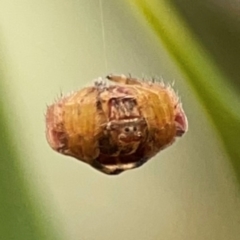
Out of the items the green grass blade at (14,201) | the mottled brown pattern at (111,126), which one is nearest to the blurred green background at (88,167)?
the green grass blade at (14,201)

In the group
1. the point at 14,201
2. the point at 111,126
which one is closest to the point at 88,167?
the point at 14,201

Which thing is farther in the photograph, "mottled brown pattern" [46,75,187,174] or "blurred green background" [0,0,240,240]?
"blurred green background" [0,0,240,240]

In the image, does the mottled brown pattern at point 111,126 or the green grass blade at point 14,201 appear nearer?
the mottled brown pattern at point 111,126

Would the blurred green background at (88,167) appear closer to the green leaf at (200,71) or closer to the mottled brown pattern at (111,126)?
the green leaf at (200,71)

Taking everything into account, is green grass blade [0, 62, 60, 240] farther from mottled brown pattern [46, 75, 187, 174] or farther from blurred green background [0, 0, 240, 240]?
mottled brown pattern [46, 75, 187, 174]

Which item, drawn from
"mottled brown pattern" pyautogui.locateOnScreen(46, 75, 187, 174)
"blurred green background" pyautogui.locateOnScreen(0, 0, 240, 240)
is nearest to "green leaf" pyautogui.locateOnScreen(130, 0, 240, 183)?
"blurred green background" pyautogui.locateOnScreen(0, 0, 240, 240)

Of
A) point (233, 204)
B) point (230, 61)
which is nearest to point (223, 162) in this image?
point (233, 204)

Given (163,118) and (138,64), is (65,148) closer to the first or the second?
(163,118)

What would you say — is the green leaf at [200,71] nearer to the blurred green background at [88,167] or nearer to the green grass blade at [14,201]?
the blurred green background at [88,167]
